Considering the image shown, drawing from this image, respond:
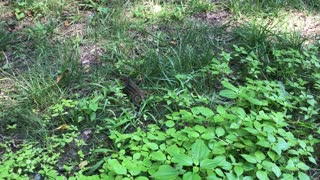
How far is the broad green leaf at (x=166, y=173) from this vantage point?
7.10 feet

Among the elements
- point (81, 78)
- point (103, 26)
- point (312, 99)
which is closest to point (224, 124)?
point (312, 99)

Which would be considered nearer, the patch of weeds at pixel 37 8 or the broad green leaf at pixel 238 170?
the broad green leaf at pixel 238 170

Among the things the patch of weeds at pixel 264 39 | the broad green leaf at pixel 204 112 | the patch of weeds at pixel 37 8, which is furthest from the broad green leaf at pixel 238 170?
the patch of weeds at pixel 37 8

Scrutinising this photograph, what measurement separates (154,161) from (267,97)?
1.05 m

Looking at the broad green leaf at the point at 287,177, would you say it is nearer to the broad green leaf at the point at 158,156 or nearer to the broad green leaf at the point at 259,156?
the broad green leaf at the point at 259,156

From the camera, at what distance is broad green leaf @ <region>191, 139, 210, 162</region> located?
222 cm

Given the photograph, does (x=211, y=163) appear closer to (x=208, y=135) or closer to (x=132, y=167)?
(x=208, y=135)

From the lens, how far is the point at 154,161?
239cm

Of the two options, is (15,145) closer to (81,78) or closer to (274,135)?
(81,78)

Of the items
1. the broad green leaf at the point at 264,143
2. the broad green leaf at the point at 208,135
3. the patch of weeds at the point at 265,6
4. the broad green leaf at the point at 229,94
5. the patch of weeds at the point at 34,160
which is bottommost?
the patch of weeds at the point at 34,160

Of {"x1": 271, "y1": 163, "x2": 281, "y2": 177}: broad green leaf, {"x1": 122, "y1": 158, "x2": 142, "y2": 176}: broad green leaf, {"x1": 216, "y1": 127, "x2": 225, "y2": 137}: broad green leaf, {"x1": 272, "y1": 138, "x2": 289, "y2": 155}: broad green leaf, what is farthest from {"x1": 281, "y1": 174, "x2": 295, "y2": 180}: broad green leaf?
{"x1": 122, "y1": 158, "x2": 142, "y2": 176}: broad green leaf

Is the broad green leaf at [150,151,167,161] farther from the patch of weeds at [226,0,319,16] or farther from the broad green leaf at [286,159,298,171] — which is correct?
the patch of weeds at [226,0,319,16]

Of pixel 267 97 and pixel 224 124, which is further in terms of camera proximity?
pixel 267 97

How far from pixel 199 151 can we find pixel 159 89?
105cm
